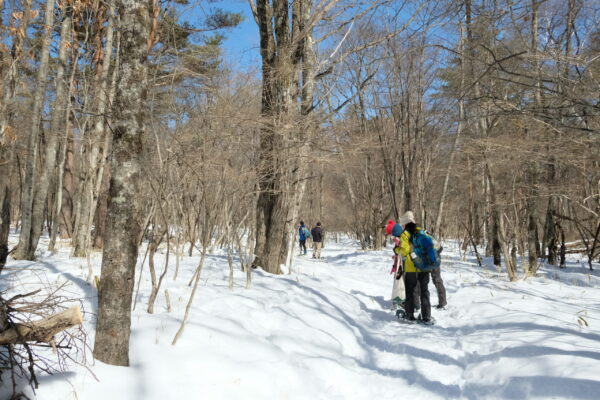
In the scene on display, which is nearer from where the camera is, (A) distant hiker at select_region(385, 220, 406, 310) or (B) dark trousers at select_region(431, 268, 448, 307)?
(A) distant hiker at select_region(385, 220, 406, 310)

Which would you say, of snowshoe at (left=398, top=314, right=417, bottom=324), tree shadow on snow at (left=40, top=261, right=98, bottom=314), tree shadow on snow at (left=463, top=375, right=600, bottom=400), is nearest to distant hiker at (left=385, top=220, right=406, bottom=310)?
snowshoe at (left=398, top=314, right=417, bottom=324)

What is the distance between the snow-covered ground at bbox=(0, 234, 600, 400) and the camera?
300 cm

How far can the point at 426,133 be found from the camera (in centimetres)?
1997

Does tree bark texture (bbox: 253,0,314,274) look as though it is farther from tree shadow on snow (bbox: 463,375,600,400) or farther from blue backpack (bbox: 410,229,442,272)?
tree shadow on snow (bbox: 463,375,600,400)

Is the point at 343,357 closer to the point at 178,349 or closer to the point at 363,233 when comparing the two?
the point at 178,349

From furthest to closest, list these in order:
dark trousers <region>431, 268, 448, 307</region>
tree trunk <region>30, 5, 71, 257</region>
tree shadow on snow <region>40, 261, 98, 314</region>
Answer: tree trunk <region>30, 5, 71, 257</region> → dark trousers <region>431, 268, 448, 307</region> → tree shadow on snow <region>40, 261, 98, 314</region>

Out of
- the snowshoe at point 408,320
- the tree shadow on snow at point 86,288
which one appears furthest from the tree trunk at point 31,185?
the snowshoe at point 408,320

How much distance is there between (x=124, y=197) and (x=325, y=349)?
107 inches

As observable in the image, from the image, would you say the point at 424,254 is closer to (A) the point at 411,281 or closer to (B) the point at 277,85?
(A) the point at 411,281

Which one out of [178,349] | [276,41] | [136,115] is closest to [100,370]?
[178,349]

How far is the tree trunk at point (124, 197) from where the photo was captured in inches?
113

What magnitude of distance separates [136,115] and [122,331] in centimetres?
163

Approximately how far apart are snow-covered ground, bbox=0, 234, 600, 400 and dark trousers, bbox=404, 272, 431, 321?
0.25m

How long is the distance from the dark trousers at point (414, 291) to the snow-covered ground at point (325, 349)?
0.25 metres
